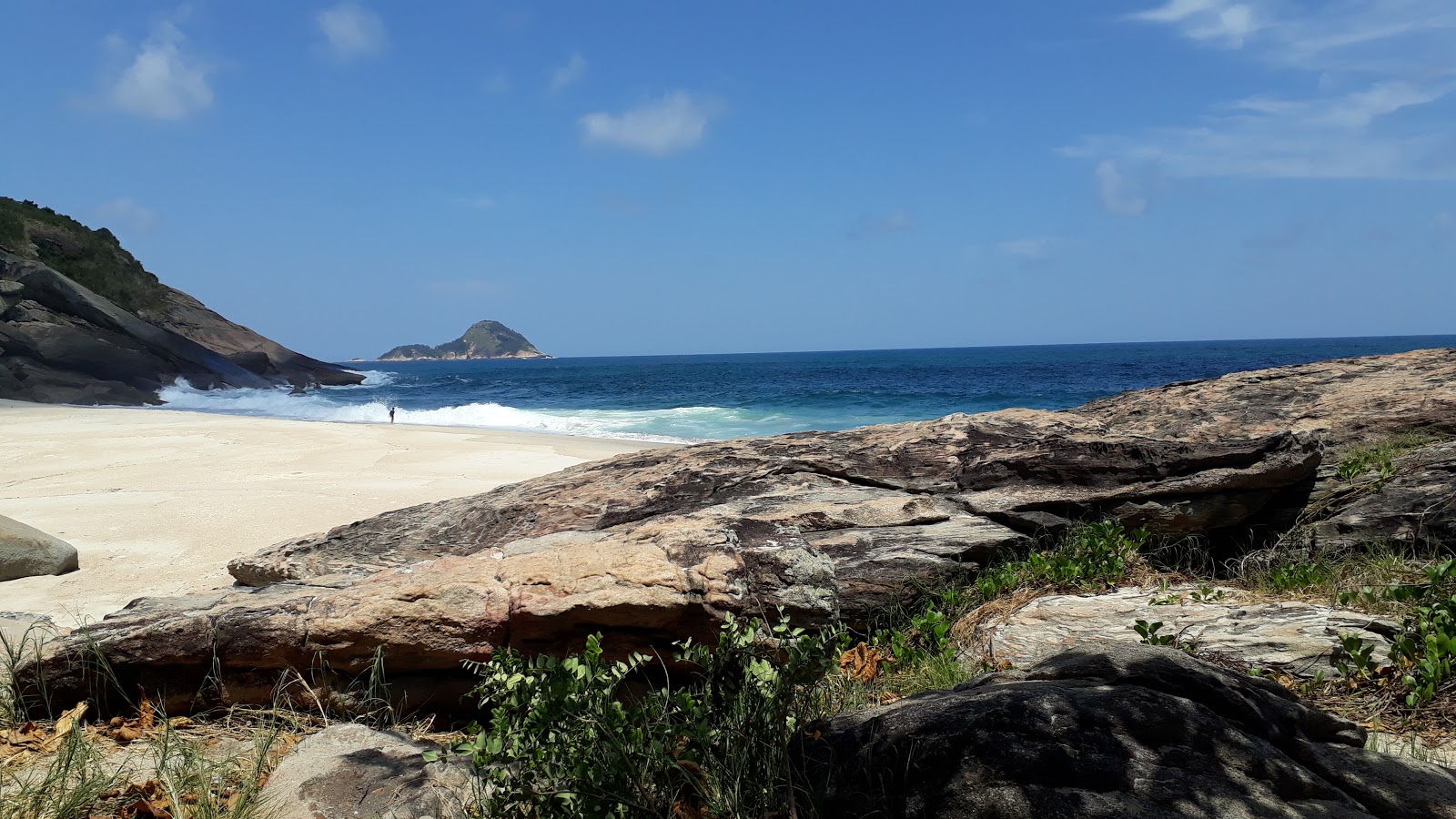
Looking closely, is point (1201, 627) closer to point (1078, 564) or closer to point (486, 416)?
point (1078, 564)

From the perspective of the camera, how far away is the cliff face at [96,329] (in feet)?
108

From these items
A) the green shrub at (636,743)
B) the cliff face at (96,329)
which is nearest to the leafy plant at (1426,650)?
the green shrub at (636,743)

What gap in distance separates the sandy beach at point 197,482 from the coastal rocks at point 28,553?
0.52 ft

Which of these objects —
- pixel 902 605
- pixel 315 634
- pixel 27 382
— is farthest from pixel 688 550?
pixel 27 382

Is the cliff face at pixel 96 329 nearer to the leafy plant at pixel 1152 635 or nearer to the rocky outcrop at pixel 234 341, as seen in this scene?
the rocky outcrop at pixel 234 341

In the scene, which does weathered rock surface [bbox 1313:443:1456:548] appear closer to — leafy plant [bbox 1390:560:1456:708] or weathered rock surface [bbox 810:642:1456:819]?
leafy plant [bbox 1390:560:1456:708]

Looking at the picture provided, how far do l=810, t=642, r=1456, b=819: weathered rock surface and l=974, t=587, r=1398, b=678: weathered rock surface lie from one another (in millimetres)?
927

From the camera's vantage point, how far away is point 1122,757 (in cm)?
222

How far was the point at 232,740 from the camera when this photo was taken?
356cm

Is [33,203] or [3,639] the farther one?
[33,203]

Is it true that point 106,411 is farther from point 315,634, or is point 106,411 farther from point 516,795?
point 516,795

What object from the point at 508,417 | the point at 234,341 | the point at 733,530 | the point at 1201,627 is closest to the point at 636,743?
the point at 733,530

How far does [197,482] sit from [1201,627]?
40.8ft

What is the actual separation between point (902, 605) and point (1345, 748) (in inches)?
87.6
